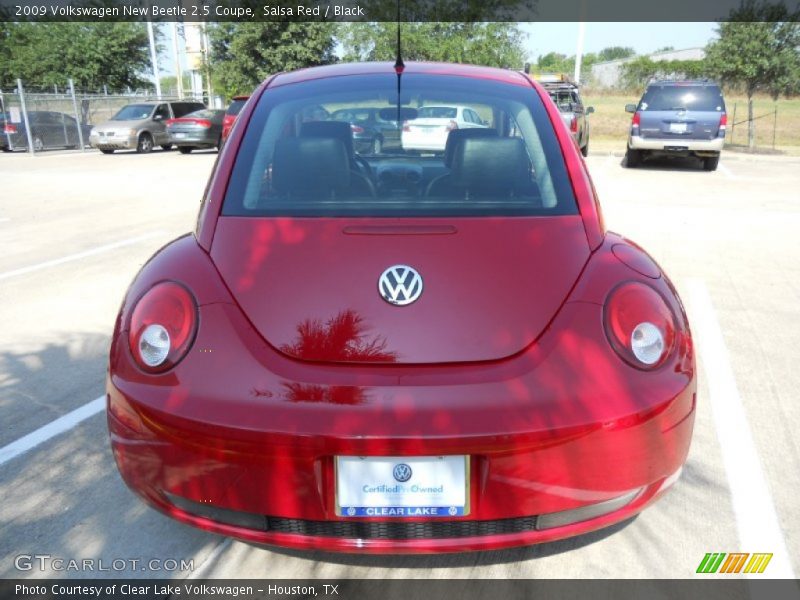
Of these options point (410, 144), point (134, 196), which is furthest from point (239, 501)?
point (134, 196)

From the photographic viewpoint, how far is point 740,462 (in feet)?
9.95

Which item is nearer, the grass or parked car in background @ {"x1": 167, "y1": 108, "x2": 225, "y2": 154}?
parked car in background @ {"x1": 167, "y1": 108, "x2": 225, "y2": 154}

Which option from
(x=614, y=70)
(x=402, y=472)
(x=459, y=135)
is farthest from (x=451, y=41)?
(x=614, y=70)

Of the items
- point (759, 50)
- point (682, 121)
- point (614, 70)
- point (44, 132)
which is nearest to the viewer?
point (682, 121)

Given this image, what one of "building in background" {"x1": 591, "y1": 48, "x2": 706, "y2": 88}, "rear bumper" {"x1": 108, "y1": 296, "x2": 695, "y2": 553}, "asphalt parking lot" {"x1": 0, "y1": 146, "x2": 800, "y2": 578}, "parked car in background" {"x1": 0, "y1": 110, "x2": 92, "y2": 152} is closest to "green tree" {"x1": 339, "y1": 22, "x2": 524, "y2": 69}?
"parked car in background" {"x1": 0, "y1": 110, "x2": 92, "y2": 152}

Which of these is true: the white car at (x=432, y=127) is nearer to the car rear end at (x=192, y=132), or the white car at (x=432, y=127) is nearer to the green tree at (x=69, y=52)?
the car rear end at (x=192, y=132)

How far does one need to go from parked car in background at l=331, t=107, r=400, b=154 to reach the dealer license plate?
151cm

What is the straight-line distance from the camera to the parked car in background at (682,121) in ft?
49.4

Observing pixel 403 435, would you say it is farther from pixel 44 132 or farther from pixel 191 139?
pixel 44 132

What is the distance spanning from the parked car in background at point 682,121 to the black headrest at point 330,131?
14077 mm

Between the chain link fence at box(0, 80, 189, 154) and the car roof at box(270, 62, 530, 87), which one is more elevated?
the car roof at box(270, 62, 530, 87)

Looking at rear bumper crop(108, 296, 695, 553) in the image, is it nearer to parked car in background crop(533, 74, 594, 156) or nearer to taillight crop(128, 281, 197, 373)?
taillight crop(128, 281, 197, 373)

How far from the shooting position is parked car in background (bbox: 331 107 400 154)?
3.08 meters

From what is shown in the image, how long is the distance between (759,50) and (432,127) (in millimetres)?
20926
